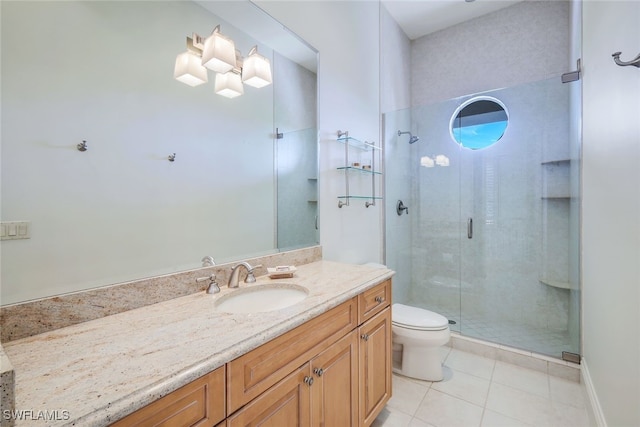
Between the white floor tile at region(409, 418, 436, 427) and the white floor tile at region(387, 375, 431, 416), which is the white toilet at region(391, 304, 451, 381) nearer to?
the white floor tile at region(387, 375, 431, 416)

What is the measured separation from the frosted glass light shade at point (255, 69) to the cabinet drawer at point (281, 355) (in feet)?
4.10

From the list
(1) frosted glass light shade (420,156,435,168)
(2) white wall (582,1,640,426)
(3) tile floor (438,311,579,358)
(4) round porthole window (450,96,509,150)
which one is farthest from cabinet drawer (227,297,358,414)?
(4) round porthole window (450,96,509,150)

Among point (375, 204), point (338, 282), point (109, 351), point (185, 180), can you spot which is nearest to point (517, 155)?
point (375, 204)

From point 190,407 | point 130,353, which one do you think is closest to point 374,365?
point 190,407

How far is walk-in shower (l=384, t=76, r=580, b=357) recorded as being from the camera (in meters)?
2.42

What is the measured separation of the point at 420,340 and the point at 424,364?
23 cm

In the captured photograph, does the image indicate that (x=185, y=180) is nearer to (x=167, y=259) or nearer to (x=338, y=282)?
(x=167, y=259)

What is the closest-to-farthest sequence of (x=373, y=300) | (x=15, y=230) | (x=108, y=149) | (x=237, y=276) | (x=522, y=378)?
(x=15, y=230), (x=108, y=149), (x=237, y=276), (x=373, y=300), (x=522, y=378)

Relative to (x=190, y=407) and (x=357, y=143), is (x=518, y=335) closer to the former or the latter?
(x=357, y=143)

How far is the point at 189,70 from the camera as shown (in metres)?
1.24

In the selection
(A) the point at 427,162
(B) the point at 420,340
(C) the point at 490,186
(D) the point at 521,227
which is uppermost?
(A) the point at 427,162

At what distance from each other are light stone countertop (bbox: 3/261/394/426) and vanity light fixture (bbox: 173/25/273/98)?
0.97 meters

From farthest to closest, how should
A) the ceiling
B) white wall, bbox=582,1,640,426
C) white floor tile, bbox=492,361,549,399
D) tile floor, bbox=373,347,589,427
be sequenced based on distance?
1. the ceiling
2. white floor tile, bbox=492,361,549,399
3. tile floor, bbox=373,347,589,427
4. white wall, bbox=582,1,640,426

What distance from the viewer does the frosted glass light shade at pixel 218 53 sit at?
129 cm
